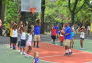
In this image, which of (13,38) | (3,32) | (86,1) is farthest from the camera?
(86,1)

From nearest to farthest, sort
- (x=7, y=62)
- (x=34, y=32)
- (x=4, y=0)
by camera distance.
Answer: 1. (x=7, y=62)
2. (x=34, y=32)
3. (x=4, y=0)

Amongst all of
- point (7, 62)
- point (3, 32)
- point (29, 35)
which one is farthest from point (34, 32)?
point (3, 32)

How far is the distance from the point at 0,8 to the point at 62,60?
17.9 meters

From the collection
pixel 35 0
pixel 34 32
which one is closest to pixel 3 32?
pixel 35 0

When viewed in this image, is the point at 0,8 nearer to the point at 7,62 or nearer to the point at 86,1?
the point at 86,1

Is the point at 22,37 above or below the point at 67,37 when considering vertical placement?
above

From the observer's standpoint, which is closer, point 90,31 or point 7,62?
point 7,62

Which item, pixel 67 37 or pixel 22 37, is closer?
pixel 22 37

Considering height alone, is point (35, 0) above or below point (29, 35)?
above

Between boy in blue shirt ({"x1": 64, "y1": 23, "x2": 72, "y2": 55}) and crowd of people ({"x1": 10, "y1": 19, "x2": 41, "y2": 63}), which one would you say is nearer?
crowd of people ({"x1": 10, "y1": 19, "x2": 41, "y2": 63})

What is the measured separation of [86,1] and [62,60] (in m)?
26.5

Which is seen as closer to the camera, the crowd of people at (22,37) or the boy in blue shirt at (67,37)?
the crowd of people at (22,37)

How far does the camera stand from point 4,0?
33906 millimetres

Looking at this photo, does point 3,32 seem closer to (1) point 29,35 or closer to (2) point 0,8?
(2) point 0,8
